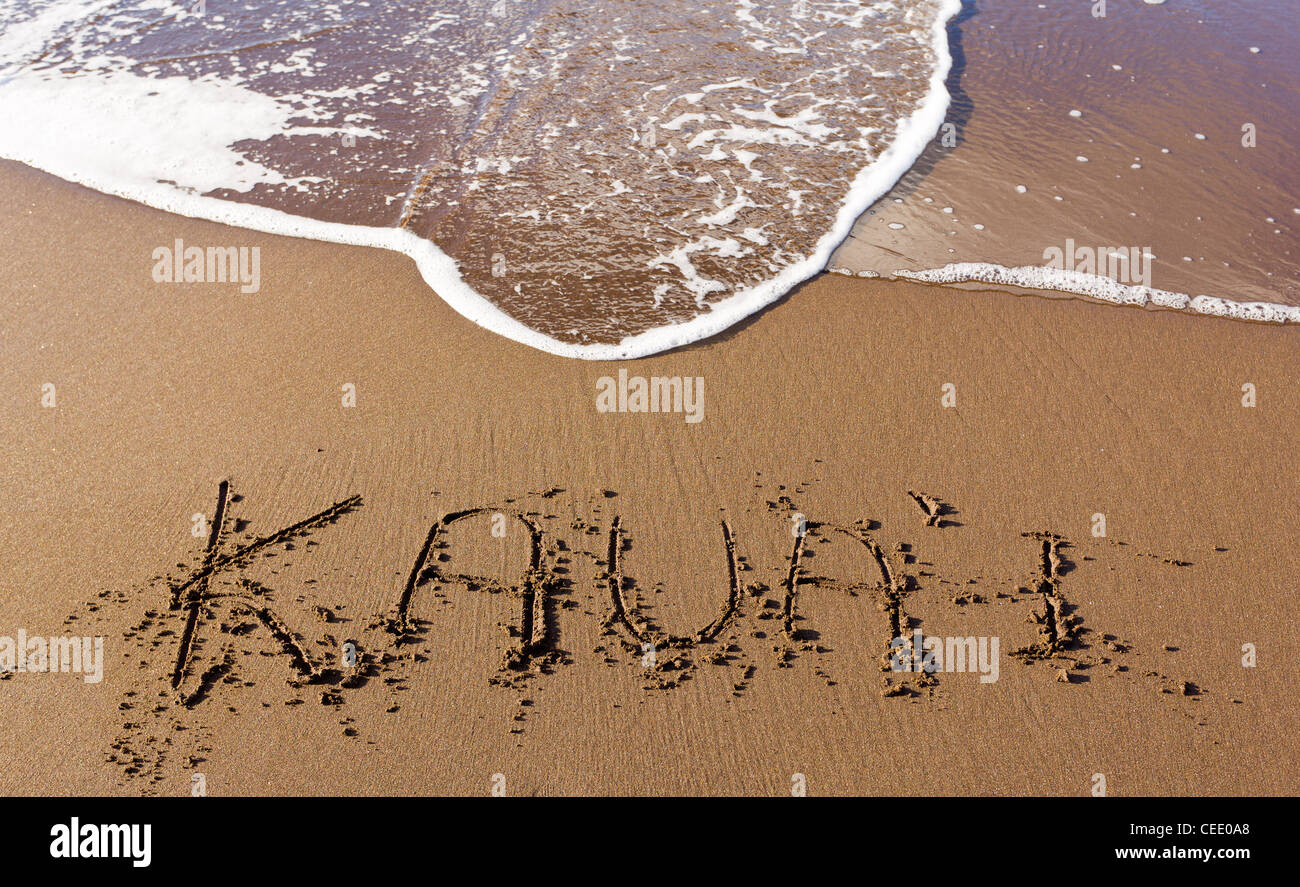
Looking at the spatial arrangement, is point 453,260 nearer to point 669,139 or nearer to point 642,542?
point 669,139

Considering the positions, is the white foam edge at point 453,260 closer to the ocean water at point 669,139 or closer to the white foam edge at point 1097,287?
the ocean water at point 669,139

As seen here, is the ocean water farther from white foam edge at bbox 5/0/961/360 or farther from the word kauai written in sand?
the word kauai written in sand

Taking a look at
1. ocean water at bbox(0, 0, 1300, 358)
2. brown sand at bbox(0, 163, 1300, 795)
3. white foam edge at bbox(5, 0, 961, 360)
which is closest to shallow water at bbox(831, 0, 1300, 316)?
ocean water at bbox(0, 0, 1300, 358)

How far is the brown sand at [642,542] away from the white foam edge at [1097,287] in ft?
0.61

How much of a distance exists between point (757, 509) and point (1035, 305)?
3099 millimetres

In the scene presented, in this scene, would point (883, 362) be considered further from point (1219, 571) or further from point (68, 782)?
point (68, 782)

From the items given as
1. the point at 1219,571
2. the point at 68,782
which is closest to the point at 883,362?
the point at 1219,571

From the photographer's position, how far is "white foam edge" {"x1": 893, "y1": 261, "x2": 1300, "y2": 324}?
238 inches

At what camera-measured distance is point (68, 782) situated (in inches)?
138

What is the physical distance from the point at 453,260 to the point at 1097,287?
17.0ft

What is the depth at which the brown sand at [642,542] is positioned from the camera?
3.66 metres

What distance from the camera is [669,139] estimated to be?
25.9 ft

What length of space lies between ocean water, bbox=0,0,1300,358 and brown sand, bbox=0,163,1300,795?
2.06 feet

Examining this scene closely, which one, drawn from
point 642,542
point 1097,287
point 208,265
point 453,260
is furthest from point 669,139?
point 642,542
